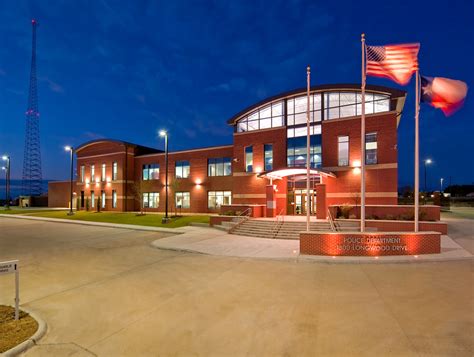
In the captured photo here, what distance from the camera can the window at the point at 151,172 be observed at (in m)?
39.6

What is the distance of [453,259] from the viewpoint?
1138cm

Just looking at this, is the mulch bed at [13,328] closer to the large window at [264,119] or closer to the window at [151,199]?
the large window at [264,119]

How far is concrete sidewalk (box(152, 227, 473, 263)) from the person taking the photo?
11.5m

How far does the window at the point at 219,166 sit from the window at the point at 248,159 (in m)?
3.98

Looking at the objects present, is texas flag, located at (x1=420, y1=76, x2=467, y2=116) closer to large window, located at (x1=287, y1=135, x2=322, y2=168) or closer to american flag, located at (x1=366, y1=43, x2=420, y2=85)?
american flag, located at (x1=366, y1=43, x2=420, y2=85)

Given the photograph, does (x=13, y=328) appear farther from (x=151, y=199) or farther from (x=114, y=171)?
(x=114, y=171)

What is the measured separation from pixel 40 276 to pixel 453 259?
52.0 feet

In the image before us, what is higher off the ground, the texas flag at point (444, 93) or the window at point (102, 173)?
the texas flag at point (444, 93)

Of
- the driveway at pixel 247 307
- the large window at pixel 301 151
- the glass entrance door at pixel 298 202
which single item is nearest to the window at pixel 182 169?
the large window at pixel 301 151

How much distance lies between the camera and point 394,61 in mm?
11453

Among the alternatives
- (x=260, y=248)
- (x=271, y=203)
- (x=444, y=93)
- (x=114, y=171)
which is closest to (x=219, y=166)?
(x=271, y=203)

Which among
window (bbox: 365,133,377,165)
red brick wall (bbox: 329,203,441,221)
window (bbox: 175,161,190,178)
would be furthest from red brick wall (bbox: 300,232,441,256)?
window (bbox: 175,161,190,178)

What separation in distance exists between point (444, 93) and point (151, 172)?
35.8 metres

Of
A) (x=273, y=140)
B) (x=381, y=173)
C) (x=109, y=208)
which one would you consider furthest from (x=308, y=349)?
(x=109, y=208)
